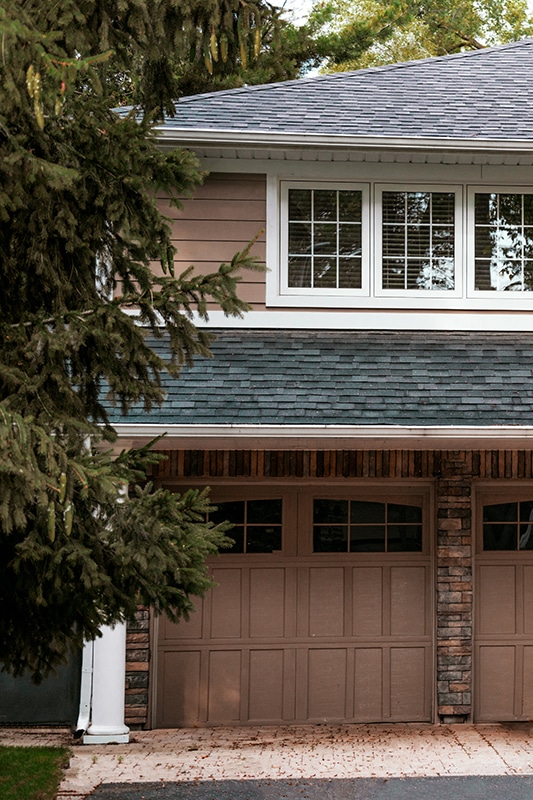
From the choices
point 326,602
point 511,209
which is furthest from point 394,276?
point 326,602

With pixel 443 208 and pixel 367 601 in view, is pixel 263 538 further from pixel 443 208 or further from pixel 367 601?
pixel 443 208

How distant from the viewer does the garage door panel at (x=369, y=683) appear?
7863 mm

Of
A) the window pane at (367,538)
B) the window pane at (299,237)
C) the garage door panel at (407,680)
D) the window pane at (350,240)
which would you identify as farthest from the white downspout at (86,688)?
the window pane at (350,240)

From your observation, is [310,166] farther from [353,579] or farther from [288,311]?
[353,579]

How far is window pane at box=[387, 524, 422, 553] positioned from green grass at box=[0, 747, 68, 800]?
3.20 meters

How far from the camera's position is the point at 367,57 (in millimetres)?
22906

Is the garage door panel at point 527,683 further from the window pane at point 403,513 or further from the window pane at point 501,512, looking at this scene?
the window pane at point 403,513

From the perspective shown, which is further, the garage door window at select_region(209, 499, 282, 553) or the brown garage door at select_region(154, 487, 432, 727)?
the garage door window at select_region(209, 499, 282, 553)

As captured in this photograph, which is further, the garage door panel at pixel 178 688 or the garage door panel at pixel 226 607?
the garage door panel at pixel 226 607

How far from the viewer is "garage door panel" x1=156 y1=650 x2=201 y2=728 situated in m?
7.73

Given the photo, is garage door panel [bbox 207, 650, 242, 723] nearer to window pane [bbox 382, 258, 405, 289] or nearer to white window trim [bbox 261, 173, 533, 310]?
white window trim [bbox 261, 173, 533, 310]

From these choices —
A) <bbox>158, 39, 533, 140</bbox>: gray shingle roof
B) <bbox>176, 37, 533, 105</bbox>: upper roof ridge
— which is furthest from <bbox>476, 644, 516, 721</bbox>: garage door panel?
<bbox>176, 37, 533, 105</bbox>: upper roof ridge

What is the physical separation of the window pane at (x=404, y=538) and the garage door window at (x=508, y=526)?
0.59 m

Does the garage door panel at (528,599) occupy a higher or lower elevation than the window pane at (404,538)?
lower
